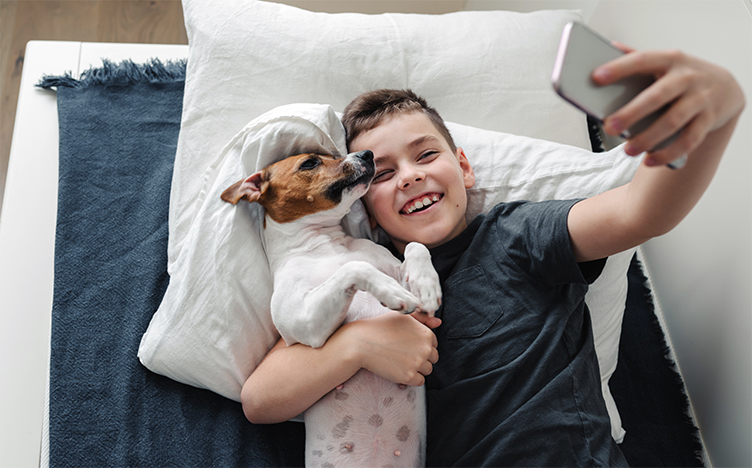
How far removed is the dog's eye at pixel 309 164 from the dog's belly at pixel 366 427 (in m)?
0.51

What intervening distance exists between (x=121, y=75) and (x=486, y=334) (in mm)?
1632

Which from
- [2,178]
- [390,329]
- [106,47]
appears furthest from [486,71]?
[2,178]

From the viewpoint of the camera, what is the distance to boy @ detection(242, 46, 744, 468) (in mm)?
1118

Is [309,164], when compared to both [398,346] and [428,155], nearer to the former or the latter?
[428,155]

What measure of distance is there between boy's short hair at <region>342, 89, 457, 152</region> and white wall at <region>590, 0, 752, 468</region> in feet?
2.34

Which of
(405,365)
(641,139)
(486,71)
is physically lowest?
(405,365)

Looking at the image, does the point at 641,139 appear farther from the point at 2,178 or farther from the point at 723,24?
the point at 2,178

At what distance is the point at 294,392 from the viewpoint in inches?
45.4

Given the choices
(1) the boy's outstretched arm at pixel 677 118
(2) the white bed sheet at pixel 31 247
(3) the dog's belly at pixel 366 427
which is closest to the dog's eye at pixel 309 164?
(3) the dog's belly at pixel 366 427

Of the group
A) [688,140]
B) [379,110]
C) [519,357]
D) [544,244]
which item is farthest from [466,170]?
[688,140]

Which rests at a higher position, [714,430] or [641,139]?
[641,139]

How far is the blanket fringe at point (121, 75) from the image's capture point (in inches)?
74.3

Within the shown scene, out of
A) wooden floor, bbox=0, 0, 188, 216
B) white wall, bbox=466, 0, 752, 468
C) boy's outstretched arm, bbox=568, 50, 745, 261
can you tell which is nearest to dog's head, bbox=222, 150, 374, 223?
boy's outstretched arm, bbox=568, 50, 745, 261

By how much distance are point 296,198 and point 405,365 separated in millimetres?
476
